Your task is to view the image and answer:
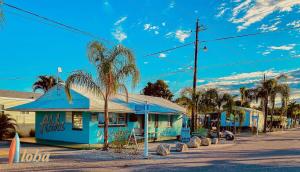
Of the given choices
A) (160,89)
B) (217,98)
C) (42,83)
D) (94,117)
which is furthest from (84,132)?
(160,89)

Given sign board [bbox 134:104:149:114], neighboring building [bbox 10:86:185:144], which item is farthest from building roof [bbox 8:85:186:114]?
sign board [bbox 134:104:149:114]

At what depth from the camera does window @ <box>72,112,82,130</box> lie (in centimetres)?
2172

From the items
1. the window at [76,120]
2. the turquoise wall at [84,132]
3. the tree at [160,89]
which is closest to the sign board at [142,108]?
the turquoise wall at [84,132]

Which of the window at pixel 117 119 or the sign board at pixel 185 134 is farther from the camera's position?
the sign board at pixel 185 134

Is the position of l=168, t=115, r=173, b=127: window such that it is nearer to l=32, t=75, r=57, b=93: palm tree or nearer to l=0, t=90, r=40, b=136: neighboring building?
l=0, t=90, r=40, b=136: neighboring building

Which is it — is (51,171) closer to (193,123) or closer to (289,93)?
(193,123)

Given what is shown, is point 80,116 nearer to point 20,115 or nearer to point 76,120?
point 76,120

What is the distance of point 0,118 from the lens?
79.1ft

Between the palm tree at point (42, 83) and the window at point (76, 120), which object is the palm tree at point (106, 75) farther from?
the palm tree at point (42, 83)

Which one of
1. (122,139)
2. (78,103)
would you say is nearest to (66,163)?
(122,139)

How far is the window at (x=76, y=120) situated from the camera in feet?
71.3

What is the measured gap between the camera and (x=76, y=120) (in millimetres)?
21891

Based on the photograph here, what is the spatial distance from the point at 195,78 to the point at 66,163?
16.9m

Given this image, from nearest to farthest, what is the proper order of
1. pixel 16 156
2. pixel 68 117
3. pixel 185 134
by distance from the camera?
pixel 16 156, pixel 68 117, pixel 185 134
